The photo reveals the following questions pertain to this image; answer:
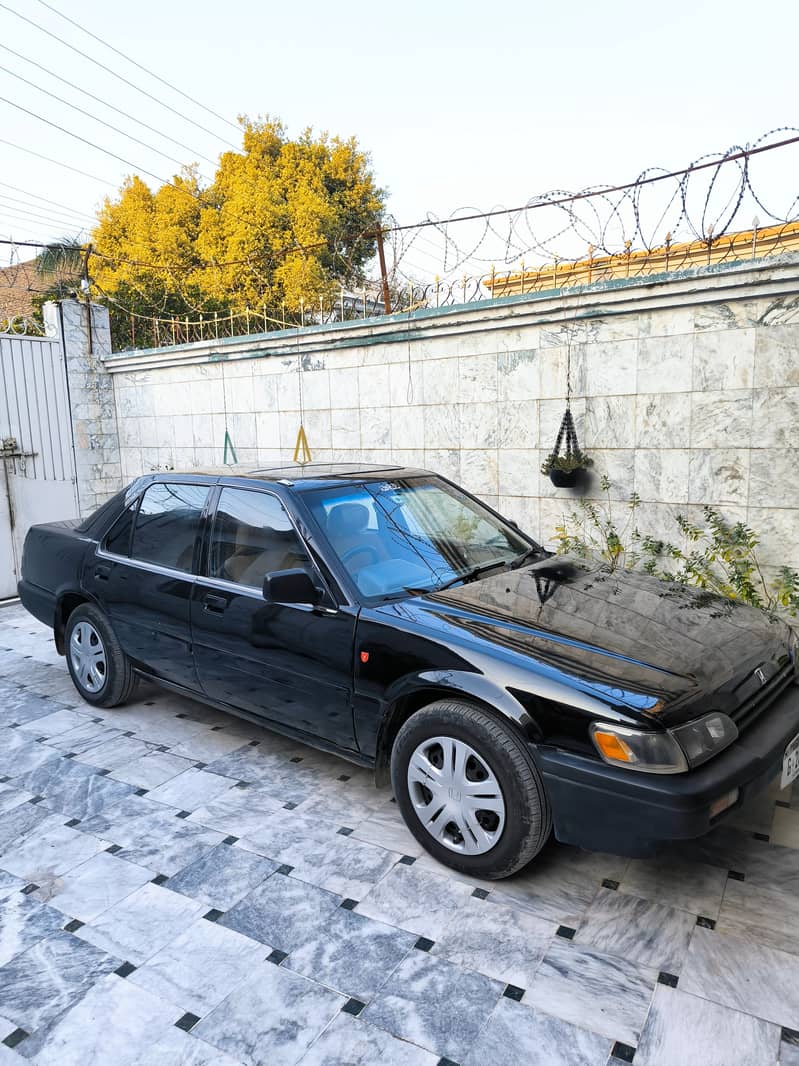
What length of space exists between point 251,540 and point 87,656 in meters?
1.74

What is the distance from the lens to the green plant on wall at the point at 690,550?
16.3 feet

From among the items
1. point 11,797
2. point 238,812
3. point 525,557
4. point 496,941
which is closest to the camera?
point 496,941

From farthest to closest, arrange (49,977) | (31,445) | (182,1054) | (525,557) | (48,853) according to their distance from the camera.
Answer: (31,445) → (525,557) → (48,853) → (49,977) → (182,1054)

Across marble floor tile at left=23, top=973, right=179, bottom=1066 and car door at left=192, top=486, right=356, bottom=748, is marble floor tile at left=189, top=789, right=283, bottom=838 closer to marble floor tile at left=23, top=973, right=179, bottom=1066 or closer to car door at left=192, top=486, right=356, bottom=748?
car door at left=192, top=486, right=356, bottom=748

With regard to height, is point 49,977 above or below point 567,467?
below

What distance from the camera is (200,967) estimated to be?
2.34m

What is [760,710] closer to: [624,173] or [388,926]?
[388,926]

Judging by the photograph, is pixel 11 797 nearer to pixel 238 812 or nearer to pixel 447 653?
pixel 238 812

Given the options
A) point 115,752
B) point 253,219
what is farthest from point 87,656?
point 253,219

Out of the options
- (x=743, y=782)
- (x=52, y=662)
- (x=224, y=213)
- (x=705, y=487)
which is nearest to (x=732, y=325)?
(x=705, y=487)

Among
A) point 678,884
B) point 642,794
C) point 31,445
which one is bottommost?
point 678,884

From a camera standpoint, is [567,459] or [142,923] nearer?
[142,923]

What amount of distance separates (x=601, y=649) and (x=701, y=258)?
14.5ft

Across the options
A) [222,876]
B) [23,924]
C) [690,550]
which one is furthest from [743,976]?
[690,550]
